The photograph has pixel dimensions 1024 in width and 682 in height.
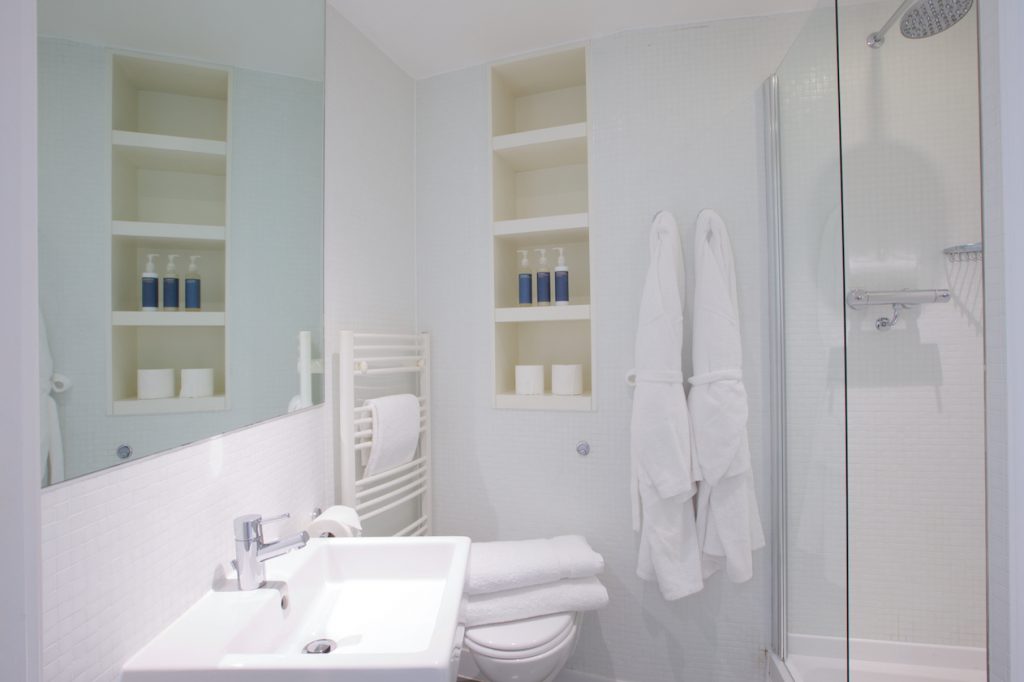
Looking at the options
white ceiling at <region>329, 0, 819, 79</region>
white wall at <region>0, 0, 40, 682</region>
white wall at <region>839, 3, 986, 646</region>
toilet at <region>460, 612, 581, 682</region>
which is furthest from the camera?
white ceiling at <region>329, 0, 819, 79</region>

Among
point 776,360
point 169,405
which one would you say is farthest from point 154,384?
point 776,360

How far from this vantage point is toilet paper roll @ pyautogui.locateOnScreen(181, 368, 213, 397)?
3.10 feet

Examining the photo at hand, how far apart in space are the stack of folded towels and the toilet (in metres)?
0.03

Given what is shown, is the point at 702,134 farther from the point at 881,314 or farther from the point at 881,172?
the point at 881,314

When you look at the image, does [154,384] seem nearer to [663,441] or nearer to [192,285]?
[192,285]

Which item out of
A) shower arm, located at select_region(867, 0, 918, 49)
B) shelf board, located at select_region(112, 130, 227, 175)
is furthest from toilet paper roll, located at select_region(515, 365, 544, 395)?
shower arm, located at select_region(867, 0, 918, 49)

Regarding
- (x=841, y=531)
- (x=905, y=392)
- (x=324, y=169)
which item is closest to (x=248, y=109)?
(x=324, y=169)

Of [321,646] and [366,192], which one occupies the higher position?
[366,192]

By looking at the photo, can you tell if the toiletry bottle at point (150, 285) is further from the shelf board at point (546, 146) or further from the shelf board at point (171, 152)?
the shelf board at point (546, 146)

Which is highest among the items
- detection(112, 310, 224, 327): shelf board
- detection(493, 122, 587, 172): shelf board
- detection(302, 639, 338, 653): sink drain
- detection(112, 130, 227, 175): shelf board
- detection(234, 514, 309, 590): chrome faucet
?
detection(493, 122, 587, 172): shelf board

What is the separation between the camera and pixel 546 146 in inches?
74.0

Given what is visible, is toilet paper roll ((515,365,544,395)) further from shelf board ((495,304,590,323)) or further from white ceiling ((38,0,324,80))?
white ceiling ((38,0,324,80))

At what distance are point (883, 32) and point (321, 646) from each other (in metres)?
1.67

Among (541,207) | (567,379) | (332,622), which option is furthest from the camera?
(541,207)
